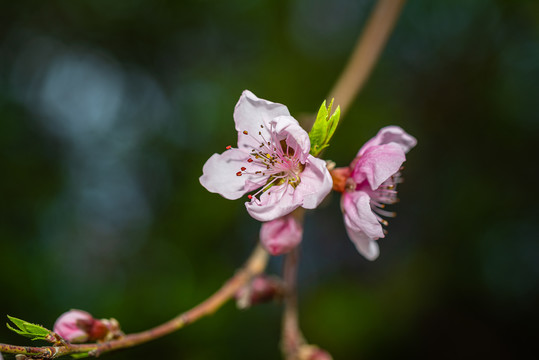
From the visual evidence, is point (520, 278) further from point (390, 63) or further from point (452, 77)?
point (390, 63)

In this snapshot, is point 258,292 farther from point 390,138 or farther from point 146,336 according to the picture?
point 390,138

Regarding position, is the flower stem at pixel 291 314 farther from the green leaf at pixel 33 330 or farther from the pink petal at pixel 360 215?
the green leaf at pixel 33 330

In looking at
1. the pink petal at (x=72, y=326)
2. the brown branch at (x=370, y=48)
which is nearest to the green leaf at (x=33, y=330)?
the pink petal at (x=72, y=326)

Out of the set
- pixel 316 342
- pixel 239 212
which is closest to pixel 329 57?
pixel 239 212

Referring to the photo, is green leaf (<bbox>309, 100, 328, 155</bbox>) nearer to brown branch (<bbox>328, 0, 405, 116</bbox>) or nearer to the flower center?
the flower center

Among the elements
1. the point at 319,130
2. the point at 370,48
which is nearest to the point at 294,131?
the point at 319,130
